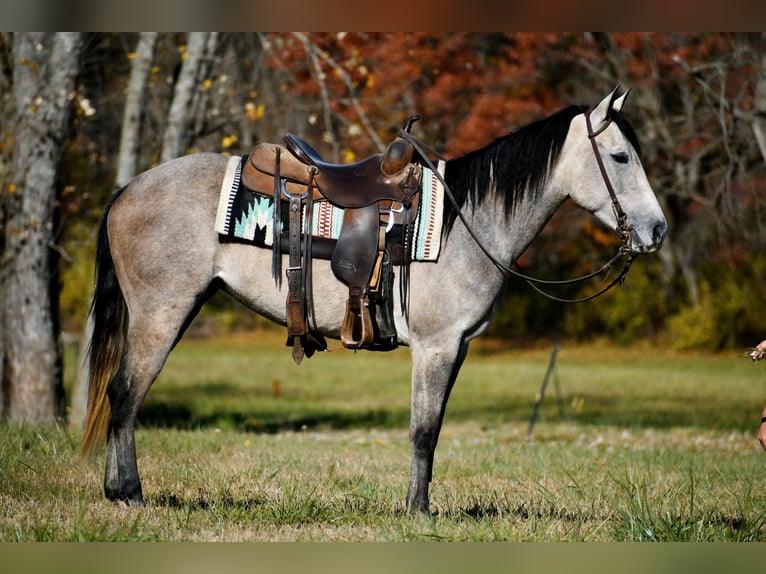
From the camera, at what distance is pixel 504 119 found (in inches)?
768

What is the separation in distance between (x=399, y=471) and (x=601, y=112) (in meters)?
3.66

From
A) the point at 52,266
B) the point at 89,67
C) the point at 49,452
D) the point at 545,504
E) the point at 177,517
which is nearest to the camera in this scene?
the point at 177,517

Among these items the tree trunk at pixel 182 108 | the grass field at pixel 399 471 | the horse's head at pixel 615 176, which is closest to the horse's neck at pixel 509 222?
the horse's head at pixel 615 176

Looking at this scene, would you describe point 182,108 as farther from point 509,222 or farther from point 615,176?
point 615,176

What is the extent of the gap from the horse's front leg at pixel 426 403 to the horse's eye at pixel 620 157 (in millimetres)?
1403

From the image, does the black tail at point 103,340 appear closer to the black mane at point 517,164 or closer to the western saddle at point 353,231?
the western saddle at point 353,231

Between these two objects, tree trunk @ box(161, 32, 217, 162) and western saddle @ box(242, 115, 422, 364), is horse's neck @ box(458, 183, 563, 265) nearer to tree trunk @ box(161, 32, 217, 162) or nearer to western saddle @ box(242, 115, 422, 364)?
western saddle @ box(242, 115, 422, 364)

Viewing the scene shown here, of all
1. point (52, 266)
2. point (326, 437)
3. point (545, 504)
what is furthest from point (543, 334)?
point (545, 504)

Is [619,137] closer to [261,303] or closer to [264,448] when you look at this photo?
[261,303]

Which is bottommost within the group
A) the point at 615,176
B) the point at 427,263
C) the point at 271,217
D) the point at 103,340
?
the point at 103,340

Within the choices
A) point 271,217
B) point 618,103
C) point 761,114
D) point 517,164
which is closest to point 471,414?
point 761,114

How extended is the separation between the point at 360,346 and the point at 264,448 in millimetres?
3485

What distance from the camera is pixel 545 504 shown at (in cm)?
597

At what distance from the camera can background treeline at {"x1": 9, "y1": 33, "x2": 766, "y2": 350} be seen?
34.8 ft
